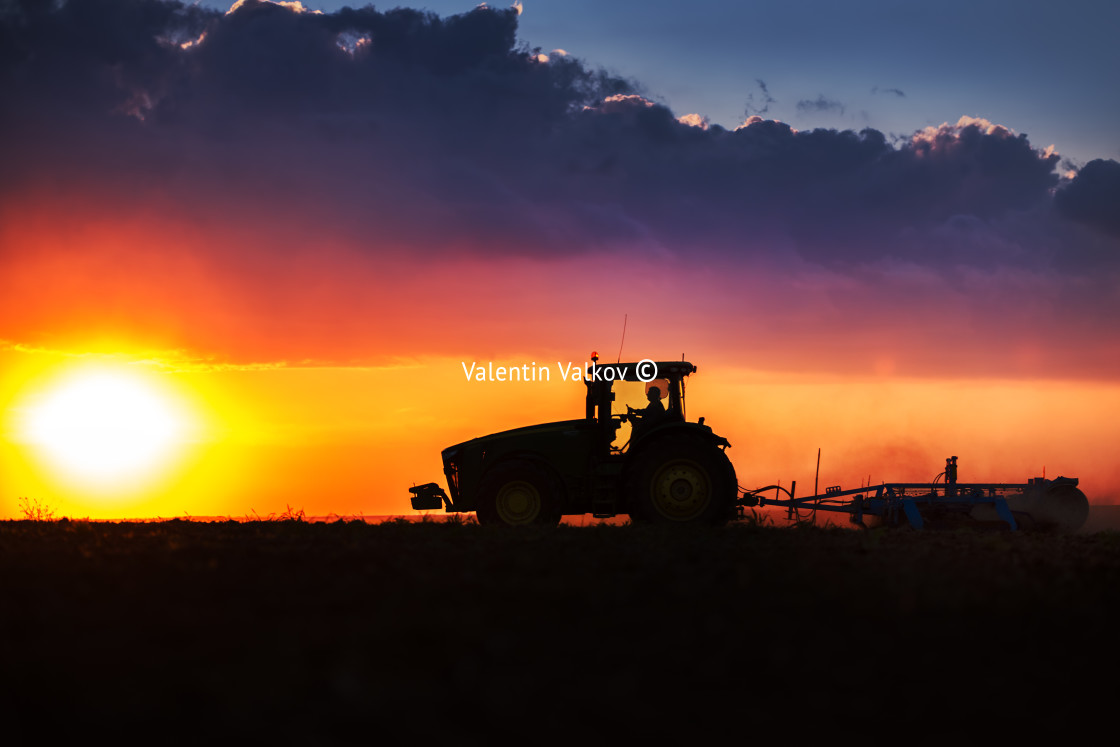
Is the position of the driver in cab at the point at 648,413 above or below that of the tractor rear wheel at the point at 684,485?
above

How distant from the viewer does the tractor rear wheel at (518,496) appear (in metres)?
14.1

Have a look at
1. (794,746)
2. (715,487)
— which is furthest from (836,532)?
(794,746)

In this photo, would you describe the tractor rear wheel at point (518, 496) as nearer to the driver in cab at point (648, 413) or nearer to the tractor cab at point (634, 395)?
the tractor cab at point (634, 395)

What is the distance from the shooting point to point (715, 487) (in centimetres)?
1376

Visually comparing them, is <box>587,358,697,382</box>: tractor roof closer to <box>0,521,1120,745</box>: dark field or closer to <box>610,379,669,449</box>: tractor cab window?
<box>610,379,669,449</box>: tractor cab window

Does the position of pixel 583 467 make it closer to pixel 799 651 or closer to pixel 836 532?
pixel 836 532

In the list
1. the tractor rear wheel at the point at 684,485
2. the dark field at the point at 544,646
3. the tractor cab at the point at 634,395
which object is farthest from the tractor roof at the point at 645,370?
the dark field at the point at 544,646

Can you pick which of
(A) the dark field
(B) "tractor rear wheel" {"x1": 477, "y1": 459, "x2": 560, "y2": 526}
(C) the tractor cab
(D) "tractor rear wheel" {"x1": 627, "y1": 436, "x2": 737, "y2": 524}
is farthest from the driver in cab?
(A) the dark field

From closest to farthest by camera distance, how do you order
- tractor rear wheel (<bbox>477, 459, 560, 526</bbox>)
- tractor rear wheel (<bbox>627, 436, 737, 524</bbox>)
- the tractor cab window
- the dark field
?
the dark field → tractor rear wheel (<bbox>627, 436, 737, 524</bbox>) → tractor rear wheel (<bbox>477, 459, 560, 526</bbox>) → the tractor cab window

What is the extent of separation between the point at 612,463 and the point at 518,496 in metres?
1.49

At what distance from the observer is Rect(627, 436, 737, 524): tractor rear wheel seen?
542 inches

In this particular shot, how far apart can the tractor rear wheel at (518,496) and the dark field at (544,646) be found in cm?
490

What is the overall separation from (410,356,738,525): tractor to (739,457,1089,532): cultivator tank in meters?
3.60

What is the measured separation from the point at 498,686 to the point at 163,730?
1.55 metres
